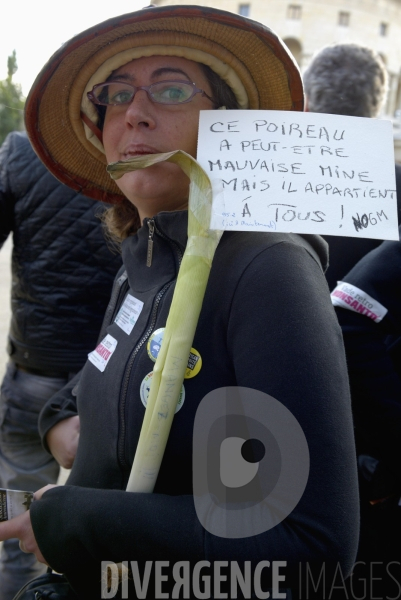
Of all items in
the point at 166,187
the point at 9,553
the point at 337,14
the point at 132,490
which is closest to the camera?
the point at 132,490

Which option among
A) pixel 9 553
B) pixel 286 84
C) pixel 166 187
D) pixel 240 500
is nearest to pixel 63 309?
pixel 9 553

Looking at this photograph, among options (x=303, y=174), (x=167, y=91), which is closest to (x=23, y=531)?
(x=303, y=174)

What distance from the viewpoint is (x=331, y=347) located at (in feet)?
3.18

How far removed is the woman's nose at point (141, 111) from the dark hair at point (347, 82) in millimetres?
1185

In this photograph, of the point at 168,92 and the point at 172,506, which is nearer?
the point at 172,506

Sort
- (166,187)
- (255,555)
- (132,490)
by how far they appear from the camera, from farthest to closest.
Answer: (166,187), (132,490), (255,555)

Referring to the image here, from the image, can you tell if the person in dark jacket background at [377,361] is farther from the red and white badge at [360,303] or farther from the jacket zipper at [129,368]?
the jacket zipper at [129,368]

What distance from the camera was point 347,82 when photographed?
221 centimetres

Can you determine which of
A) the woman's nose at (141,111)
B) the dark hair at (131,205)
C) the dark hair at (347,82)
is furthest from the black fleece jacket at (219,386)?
the dark hair at (347,82)

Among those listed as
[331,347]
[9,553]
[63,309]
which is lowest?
[9,553]

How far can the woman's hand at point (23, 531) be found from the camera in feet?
3.70

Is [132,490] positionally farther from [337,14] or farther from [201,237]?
[337,14]

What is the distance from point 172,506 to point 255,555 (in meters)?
0.18

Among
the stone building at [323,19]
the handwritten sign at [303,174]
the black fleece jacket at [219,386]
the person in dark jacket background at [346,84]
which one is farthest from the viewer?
the stone building at [323,19]
